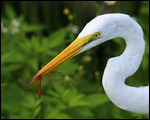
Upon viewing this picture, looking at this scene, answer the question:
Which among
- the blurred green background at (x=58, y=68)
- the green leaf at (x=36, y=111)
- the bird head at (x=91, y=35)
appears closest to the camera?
the bird head at (x=91, y=35)

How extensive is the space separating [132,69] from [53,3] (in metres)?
1.70

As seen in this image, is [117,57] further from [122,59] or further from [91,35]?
[91,35]

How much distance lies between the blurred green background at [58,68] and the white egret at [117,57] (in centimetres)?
46

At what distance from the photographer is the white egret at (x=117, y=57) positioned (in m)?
1.07

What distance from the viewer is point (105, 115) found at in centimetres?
193

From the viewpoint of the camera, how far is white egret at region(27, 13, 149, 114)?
1.07 m

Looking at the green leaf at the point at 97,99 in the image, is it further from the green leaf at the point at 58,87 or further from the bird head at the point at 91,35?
the bird head at the point at 91,35

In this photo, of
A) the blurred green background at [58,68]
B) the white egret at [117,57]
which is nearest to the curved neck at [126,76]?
the white egret at [117,57]

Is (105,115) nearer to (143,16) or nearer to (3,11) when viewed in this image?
(143,16)

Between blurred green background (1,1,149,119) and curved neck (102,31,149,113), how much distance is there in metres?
0.44

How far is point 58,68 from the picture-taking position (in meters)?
2.00

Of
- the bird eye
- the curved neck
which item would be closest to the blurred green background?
the curved neck

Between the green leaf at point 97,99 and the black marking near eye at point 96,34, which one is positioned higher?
the black marking near eye at point 96,34

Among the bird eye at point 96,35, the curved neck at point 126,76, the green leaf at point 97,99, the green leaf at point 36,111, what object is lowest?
the green leaf at point 97,99
